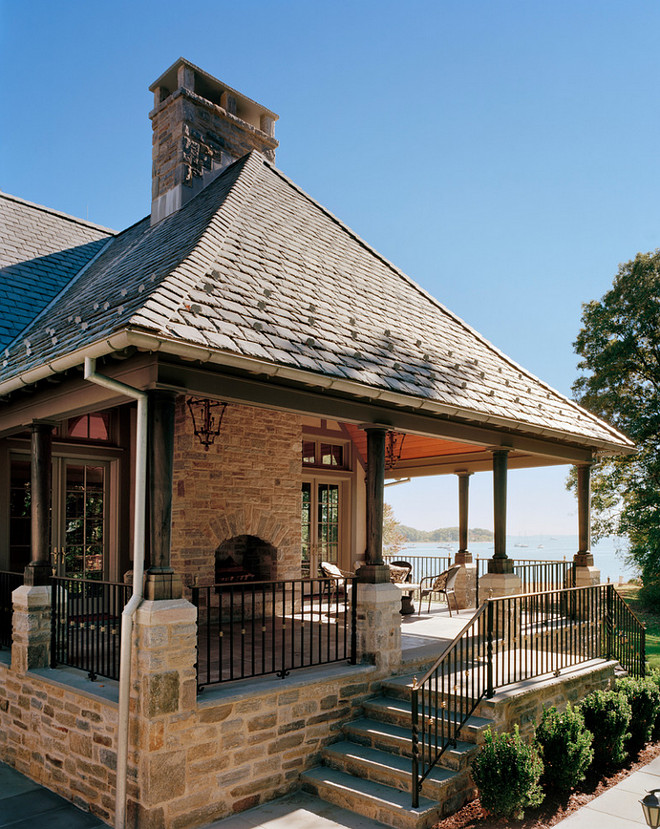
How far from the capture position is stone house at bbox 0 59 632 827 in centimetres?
496

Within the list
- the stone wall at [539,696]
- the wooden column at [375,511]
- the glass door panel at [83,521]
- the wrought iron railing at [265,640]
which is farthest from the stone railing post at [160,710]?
the glass door panel at [83,521]

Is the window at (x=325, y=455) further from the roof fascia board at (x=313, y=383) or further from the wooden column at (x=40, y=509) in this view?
the wooden column at (x=40, y=509)

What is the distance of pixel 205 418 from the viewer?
8742 millimetres

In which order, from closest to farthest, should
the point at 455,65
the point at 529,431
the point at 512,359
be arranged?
the point at 529,431 < the point at 455,65 < the point at 512,359

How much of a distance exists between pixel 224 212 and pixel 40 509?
156 inches

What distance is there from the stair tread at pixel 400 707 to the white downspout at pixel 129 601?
7.97 feet

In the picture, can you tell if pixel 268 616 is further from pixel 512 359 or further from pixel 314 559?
pixel 512 359

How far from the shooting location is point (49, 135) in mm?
10547

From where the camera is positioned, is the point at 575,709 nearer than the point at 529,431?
Yes

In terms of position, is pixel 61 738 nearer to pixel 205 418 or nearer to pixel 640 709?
pixel 205 418

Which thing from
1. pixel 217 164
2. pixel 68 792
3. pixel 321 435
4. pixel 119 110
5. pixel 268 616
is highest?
pixel 119 110

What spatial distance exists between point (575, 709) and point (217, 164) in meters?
9.41

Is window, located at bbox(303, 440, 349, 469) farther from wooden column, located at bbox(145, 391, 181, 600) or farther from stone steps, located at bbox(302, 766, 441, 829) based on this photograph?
wooden column, located at bbox(145, 391, 181, 600)

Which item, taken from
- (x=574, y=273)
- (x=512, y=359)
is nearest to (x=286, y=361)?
(x=512, y=359)
